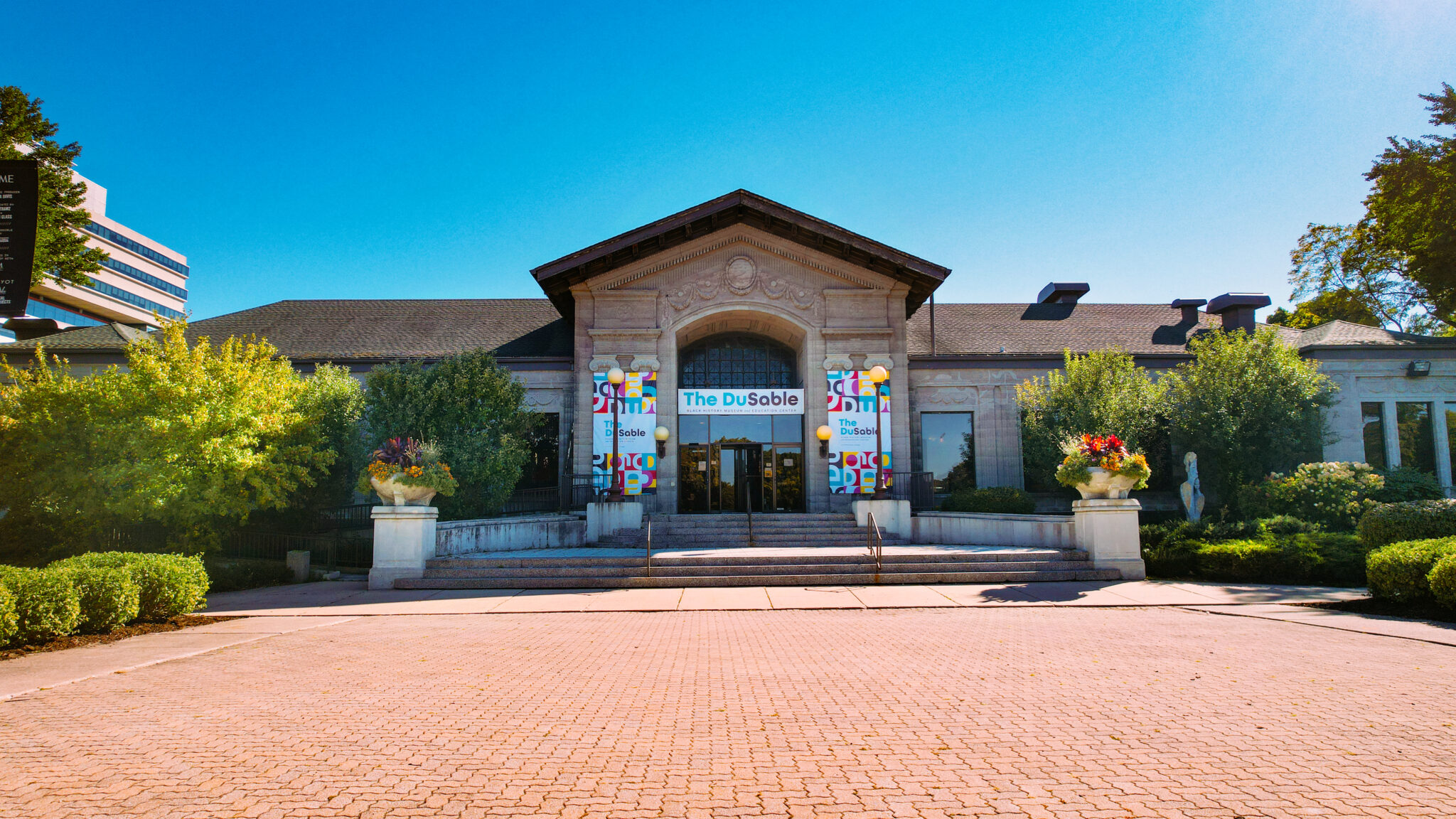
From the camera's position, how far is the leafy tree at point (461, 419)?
18938 millimetres

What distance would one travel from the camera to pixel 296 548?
704 inches

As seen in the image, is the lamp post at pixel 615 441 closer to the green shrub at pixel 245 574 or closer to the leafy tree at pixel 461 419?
the leafy tree at pixel 461 419

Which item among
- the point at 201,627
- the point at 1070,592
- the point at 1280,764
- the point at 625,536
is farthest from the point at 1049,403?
the point at 201,627

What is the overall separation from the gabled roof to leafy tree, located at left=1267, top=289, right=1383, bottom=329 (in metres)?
25.5

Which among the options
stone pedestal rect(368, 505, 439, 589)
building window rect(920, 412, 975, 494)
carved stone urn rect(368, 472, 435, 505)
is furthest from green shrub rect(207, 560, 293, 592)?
building window rect(920, 412, 975, 494)

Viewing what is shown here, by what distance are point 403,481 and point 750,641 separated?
8807 mm

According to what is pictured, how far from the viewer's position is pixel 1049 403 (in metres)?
23.8

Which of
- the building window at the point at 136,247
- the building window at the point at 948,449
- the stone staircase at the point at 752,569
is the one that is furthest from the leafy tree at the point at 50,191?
the building window at the point at 136,247

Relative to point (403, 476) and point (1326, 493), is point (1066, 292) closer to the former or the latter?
point (1326, 493)

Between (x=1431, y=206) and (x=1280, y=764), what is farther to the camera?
(x=1431, y=206)

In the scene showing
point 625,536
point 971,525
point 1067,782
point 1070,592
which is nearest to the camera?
point 1067,782

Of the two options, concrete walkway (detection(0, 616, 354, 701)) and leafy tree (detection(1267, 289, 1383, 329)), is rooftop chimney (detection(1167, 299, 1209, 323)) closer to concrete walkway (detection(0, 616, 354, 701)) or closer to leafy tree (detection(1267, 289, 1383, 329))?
leafy tree (detection(1267, 289, 1383, 329))

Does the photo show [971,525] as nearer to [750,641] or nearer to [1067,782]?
[750,641]

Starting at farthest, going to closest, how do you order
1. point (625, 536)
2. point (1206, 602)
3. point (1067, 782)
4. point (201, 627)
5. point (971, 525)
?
point (625, 536) → point (971, 525) → point (1206, 602) → point (201, 627) → point (1067, 782)
